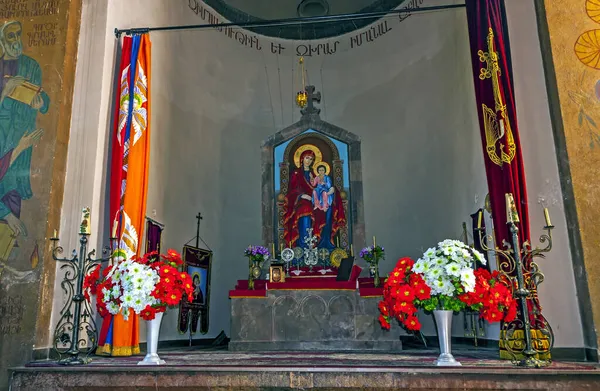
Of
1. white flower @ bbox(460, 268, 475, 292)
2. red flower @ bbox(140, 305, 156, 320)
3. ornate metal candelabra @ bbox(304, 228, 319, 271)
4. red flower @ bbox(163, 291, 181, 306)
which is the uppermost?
ornate metal candelabra @ bbox(304, 228, 319, 271)

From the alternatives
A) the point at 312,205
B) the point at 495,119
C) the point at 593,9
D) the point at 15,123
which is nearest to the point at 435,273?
the point at 495,119

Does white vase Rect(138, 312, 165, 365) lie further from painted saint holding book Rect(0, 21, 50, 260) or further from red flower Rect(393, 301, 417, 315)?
red flower Rect(393, 301, 417, 315)

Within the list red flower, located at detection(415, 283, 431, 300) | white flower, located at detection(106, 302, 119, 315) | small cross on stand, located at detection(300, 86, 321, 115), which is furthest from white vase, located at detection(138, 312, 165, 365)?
small cross on stand, located at detection(300, 86, 321, 115)

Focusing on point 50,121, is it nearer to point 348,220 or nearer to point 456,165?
point 348,220

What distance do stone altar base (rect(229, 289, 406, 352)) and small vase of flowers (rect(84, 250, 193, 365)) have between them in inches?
94.3

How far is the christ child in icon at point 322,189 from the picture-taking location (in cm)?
866

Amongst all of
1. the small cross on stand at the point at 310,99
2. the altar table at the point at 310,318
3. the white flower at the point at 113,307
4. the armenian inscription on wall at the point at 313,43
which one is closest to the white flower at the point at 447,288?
the white flower at the point at 113,307

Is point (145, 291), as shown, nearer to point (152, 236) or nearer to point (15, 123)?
point (15, 123)

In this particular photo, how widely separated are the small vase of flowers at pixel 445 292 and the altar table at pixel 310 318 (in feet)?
8.34

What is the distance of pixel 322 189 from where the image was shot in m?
8.72

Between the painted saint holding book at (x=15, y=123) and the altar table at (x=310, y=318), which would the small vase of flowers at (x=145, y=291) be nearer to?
the painted saint holding book at (x=15, y=123)

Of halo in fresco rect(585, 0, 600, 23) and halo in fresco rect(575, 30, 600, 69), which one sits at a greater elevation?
halo in fresco rect(585, 0, 600, 23)

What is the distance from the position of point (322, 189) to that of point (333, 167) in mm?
479

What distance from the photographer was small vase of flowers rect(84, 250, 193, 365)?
12.8ft
